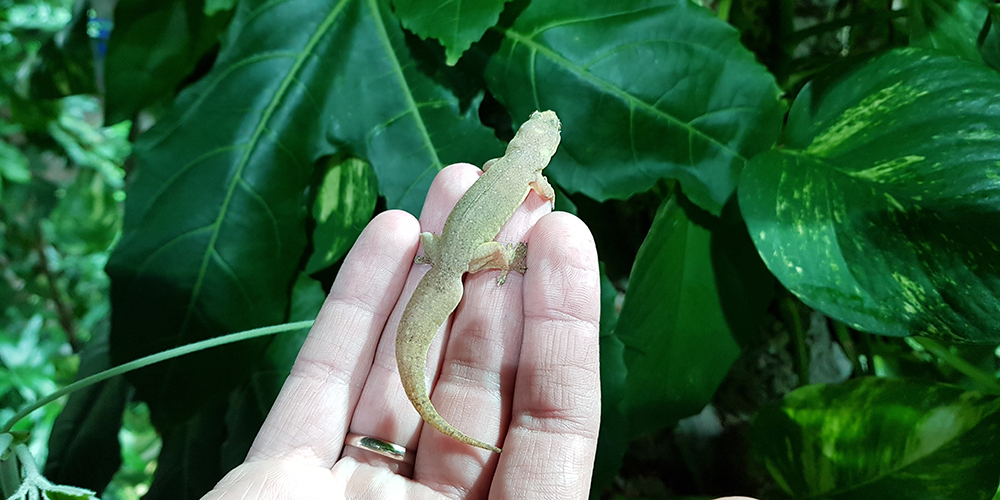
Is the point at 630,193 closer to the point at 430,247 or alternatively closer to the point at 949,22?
the point at 430,247

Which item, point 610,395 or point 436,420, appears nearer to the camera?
point 436,420

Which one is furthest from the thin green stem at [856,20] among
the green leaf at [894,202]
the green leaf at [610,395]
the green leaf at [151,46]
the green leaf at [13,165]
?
the green leaf at [13,165]

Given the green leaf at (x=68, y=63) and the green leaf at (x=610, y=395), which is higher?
the green leaf at (x=68, y=63)

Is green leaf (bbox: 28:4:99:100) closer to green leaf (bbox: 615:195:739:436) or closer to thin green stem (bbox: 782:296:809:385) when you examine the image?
green leaf (bbox: 615:195:739:436)

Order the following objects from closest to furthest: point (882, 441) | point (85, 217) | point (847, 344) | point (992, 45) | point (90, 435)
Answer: point (882, 441) < point (992, 45) < point (90, 435) < point (847, 344) < point (85, 217)

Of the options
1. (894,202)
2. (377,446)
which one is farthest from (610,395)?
(894,202)

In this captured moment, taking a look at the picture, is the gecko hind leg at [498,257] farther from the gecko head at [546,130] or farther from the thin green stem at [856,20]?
the thin green stem at [856,20]
